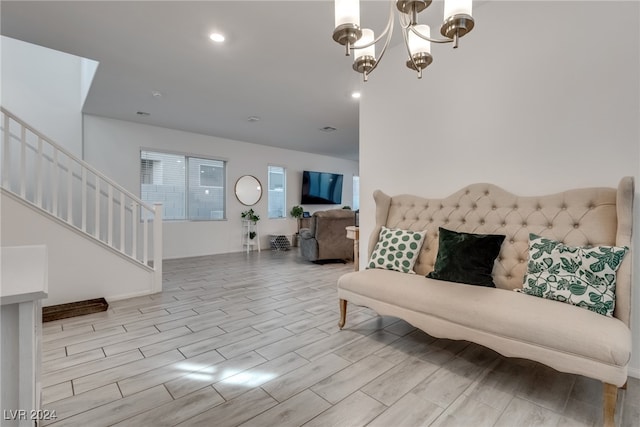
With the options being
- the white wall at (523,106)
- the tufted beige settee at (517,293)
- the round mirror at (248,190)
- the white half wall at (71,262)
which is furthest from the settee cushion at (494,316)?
the round mirror at (248,190)

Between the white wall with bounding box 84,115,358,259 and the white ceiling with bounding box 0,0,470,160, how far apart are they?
407 millimetres

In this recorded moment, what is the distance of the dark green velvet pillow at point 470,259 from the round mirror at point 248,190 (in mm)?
5218

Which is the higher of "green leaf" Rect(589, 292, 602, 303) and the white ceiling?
the white ceiling

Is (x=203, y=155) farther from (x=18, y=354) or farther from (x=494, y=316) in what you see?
(x=494, y=316)

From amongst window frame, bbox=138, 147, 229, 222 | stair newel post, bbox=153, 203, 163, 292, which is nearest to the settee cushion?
stair newel post, bbox=153, 203, 163, 292

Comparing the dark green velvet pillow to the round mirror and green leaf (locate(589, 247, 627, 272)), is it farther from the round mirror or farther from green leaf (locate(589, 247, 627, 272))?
the round mirror

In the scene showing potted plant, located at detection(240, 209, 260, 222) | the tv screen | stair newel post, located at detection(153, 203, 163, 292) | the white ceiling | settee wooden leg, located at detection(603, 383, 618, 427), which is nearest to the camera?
settee wooden leg, located at detection(603, 383, 618, 427)

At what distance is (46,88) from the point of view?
4.36 m

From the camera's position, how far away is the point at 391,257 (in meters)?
2.43

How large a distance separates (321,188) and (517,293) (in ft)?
21.0

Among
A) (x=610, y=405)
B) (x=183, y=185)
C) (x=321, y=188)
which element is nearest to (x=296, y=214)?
(x=321, y=188)

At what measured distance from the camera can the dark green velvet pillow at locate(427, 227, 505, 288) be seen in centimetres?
196

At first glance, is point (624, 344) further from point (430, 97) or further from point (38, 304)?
point (38, 304)

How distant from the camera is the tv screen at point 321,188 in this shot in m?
7.66
